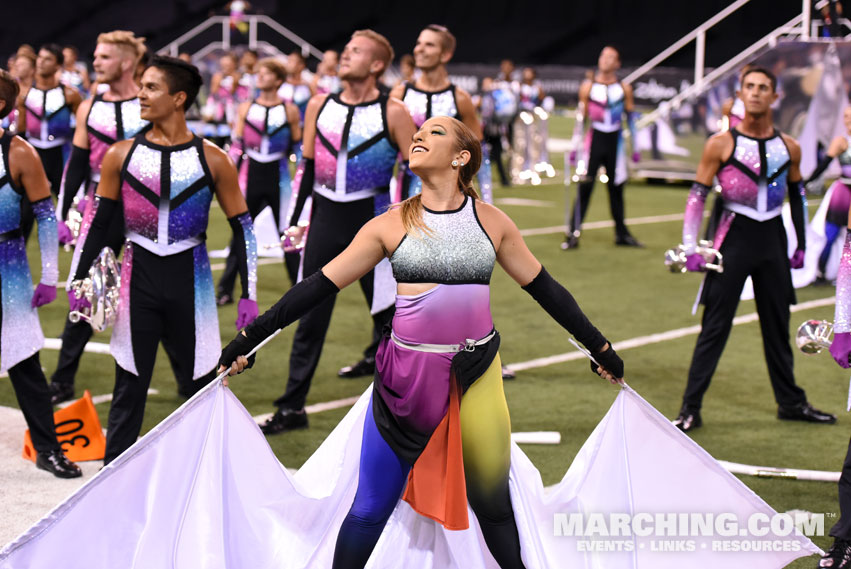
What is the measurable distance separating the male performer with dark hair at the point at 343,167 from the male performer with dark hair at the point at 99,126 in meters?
1.29

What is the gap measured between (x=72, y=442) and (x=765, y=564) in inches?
143

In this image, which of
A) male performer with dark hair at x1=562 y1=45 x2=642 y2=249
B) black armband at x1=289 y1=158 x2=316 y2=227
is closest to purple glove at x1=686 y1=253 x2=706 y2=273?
black armband at x1=289 y1=158 x2=316 y2=227

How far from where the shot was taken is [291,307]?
13.5 ft

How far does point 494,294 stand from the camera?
10820 mm

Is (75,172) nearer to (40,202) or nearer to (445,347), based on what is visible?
(40,202)

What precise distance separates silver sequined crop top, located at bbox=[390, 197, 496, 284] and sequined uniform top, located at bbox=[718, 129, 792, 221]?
3.06m

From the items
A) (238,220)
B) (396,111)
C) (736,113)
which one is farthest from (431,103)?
(736,113)

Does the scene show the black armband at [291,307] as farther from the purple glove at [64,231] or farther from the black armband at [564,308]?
the purple glove at [64,231]

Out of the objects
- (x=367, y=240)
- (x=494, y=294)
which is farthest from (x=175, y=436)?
(x=494, y=294)

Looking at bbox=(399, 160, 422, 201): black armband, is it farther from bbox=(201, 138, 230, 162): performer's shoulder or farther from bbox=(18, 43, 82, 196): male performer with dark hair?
bbox=(18, 43, 82, 196): male performer with dark hair

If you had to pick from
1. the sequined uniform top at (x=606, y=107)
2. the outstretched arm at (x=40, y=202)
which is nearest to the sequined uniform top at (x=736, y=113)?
the sequined uniform top at (x=606, y=107)

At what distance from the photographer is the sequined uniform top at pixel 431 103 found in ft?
26.4

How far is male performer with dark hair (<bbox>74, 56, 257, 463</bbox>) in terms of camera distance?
5207 millimetres

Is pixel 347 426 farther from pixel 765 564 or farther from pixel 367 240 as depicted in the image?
pixel 765 564
